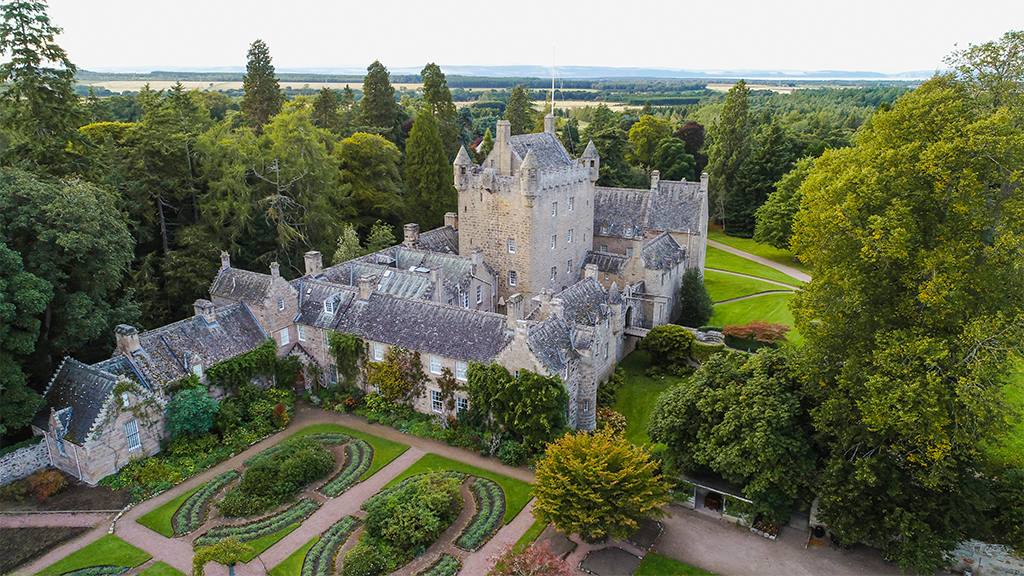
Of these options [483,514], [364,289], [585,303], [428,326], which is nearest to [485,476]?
[483,514]

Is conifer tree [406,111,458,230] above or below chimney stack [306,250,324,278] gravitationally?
above

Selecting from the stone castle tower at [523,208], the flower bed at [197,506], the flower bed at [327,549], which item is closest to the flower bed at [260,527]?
the flower bed at [197,506]

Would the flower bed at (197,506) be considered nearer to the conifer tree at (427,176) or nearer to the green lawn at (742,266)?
the conifer tree at (427,176)

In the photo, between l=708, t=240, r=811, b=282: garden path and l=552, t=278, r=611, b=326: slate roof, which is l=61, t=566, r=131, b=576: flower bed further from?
l=708, t=240, r=811, b=282: garden path

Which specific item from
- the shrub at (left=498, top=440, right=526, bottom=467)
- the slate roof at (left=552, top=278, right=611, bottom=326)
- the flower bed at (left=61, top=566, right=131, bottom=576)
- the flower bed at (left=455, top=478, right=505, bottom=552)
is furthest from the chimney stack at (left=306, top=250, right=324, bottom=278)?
the flower bed at (left=61, top=566, right=131, bottom=576)

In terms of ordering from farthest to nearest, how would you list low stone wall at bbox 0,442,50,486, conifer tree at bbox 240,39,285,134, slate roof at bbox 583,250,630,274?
conifer tree at bbox 240,39,285,134 < slate roof at bbox 583,250,630,274 < low stone wall at bbox 0,442,50,486

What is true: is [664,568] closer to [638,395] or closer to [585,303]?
[638,395]
